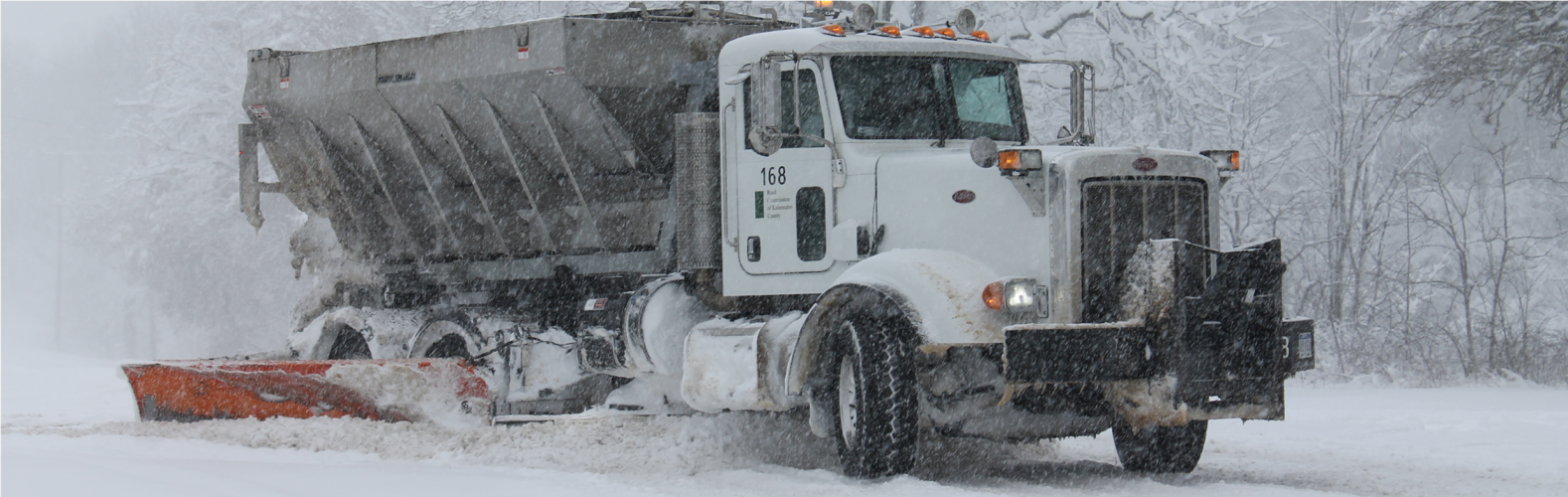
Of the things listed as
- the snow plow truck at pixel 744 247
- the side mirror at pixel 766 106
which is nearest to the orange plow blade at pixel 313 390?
the snow plow truck at pixel 744 247

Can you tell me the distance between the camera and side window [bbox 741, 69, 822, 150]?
8.15m

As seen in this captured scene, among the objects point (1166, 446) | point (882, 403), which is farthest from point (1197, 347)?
point (882, 403)

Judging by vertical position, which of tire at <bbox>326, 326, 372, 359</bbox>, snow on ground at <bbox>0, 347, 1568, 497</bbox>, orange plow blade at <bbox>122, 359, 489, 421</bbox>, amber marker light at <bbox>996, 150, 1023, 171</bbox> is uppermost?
amber marker light at <bbox>996, 150, 1023, 171</bbox>

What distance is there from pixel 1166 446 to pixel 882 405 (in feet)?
5.74

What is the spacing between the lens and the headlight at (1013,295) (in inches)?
269

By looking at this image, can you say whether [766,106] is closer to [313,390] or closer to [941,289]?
[941,289]

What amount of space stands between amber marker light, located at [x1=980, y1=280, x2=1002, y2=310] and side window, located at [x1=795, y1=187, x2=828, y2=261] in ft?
4.85

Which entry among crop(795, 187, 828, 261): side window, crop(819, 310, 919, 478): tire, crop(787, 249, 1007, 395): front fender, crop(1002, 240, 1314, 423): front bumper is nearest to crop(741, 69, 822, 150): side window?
crop(795, 187, 828, 261): side window

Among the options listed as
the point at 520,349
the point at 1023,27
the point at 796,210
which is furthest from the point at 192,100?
the point at 796,210

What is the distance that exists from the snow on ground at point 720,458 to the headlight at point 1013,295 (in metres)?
0.86

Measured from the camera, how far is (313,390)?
32.1 ft

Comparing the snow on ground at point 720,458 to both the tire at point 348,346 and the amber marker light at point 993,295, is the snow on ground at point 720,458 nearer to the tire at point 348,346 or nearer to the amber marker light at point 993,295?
the amber marker light at point 993,295

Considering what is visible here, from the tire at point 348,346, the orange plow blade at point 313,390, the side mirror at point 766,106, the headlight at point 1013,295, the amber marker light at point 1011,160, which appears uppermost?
the side mirror at point 766,106

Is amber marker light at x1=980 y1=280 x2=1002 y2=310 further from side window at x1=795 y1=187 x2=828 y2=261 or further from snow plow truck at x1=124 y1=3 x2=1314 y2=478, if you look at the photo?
side window at x1=795 y1=187 x2=828 y2=261
